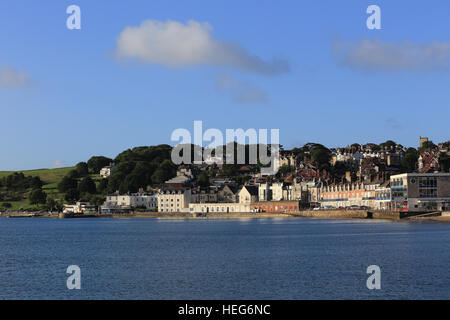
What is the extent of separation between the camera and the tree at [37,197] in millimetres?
196250

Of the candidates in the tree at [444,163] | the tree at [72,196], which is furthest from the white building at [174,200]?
the tree at [444,163]

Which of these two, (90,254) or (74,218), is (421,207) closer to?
(90,254)

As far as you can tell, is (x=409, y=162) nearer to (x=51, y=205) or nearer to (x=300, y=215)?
(x=300, y=215)

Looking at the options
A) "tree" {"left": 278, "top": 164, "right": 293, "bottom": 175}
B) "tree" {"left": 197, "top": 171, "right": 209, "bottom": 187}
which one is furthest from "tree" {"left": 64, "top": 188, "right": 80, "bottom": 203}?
"tree" {"left": 278, "top": 164, "right": 293, "bottom": 175}

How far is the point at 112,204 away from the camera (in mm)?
171875

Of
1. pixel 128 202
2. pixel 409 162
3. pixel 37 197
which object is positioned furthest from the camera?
pixel 37 197

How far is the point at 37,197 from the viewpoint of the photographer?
644ft

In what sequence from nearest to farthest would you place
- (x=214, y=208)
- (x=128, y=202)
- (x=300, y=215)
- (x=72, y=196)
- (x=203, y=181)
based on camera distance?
1. (x=300, y=215)
2. (x=214, y=208)
3. (x=128, y=202)
4. (x=203, y=181)
5. (x=72, y=196)

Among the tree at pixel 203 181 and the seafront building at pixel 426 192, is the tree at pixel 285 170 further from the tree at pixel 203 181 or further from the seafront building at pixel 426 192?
the seafront building at pixel 426 192

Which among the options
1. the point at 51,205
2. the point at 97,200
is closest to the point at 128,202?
the point at 97,200

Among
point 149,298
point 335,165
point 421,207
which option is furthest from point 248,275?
point 335,165

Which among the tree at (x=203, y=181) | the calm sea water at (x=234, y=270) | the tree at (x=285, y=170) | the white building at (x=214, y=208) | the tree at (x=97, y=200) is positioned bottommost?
the calm sea water at (x=234, y=270)
